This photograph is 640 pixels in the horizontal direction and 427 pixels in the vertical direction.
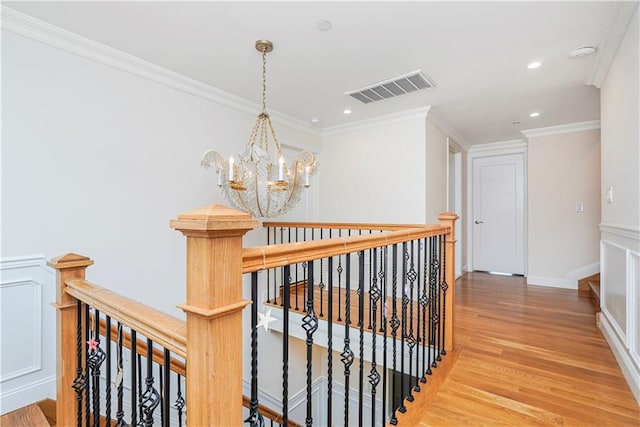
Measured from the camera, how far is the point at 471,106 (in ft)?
12.0

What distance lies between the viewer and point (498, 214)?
552cm

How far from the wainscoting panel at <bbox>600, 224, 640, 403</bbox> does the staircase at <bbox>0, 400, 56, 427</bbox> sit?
141 inches

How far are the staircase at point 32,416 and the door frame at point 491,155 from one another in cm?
588

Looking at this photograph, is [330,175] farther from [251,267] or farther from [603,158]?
[251,267]

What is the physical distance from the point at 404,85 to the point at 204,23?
191cm

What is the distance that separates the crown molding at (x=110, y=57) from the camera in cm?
206

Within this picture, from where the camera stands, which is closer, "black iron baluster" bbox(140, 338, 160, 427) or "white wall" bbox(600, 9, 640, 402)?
"black iron baluster" bbox(140, 338, 160, 427)

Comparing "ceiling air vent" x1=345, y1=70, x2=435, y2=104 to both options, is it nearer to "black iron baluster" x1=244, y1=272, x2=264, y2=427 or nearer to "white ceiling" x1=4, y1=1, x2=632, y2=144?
"white ceiling" x1=4, y1=1, x2=632, y2=144

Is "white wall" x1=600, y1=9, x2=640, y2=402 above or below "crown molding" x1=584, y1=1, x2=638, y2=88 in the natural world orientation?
below

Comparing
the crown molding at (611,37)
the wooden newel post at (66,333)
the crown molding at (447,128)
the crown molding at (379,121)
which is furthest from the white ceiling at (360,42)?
the wooden newel post at (66,333)

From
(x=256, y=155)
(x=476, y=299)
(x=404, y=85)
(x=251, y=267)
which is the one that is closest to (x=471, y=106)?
(x=404, y=85)

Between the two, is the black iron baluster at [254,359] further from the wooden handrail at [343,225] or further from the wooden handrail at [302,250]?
the wooden handrail at [343,225]

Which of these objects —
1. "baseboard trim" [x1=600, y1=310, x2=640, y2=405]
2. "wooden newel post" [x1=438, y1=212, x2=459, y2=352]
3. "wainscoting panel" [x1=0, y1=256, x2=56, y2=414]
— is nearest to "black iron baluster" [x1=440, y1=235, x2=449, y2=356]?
"wooden newel post" [x1=438, y1=212, x2=459, y2=352]

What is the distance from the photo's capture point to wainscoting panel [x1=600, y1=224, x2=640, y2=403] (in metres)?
1.86
